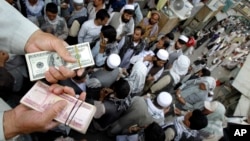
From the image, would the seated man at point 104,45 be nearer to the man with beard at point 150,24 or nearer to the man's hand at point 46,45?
the man with beard at point 150,24

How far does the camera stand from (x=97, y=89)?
12.7 ft

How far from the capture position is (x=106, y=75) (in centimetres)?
379

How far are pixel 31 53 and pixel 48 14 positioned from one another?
2.09 metres

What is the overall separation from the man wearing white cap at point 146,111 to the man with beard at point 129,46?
42.2 inches

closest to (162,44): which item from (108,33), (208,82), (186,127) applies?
(208,82)

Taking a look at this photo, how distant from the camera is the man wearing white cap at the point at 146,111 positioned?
3.75m

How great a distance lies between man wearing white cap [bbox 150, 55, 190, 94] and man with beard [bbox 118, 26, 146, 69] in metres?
0.64

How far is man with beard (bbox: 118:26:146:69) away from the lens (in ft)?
15.4

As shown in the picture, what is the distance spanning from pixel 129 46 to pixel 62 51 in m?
2.66

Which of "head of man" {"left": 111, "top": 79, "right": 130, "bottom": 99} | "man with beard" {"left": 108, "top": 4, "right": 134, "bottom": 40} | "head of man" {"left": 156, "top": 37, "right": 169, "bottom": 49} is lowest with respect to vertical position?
"head of man" {"left": 156, "top": 37, "right": 169, "bottom": 49}

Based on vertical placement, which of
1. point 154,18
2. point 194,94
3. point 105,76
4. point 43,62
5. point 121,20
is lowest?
point 194,94

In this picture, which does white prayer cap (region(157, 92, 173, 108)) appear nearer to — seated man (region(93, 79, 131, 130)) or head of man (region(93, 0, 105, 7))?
seated man (region(93, 79, 131, 130))

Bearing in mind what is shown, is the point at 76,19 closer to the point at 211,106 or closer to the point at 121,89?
the point at 121,89

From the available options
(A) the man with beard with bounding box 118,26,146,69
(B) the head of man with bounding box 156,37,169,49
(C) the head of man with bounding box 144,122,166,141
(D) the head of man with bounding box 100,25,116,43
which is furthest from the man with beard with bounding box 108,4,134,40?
(C) the head of man with bounding box 144,122,166,141
